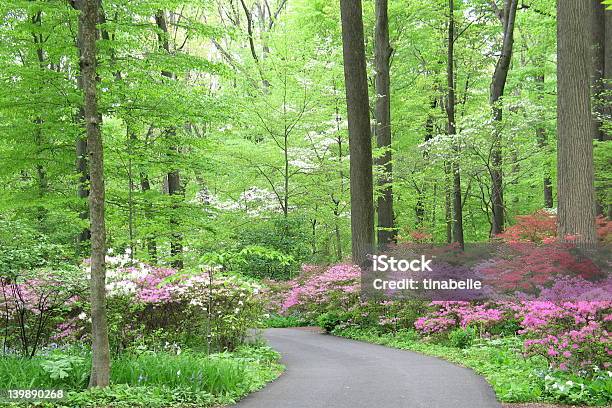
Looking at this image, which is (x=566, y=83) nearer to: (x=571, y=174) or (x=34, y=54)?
(x=571, y=174)

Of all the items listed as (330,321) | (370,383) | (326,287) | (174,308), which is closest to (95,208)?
(174,308)

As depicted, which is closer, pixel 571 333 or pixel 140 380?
pixel 140 380

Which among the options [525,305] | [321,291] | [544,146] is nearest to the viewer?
[525,305]

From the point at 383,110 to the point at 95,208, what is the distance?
12507 mm

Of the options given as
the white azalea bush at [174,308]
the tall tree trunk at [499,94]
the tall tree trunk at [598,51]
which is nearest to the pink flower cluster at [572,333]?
the white azalea bush at [174,308]

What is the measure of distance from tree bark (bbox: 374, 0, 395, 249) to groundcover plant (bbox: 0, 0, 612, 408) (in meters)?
0.10

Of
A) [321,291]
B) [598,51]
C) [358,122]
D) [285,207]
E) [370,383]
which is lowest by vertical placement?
[370,383]

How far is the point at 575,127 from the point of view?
9562 mm

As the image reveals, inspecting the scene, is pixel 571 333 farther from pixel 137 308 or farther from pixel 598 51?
pixel 598 51

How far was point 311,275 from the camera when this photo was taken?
16.4 m

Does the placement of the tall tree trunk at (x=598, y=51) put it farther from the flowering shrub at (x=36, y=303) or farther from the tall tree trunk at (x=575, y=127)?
A: the flowering shrub at (x=36, y=303)

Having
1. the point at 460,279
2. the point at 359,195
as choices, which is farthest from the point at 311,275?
the point at 460,279

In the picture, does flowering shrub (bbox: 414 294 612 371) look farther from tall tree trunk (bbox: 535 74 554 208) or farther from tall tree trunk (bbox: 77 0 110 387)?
tall tree trunk (bbox: 535 74 554 208)

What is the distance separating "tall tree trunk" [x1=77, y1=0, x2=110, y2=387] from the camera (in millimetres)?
5824
